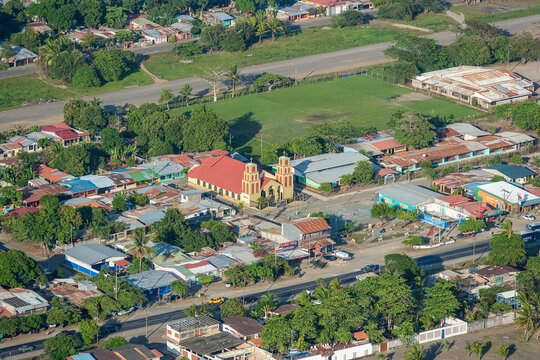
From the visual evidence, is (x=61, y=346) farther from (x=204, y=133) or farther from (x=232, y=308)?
(x=204, y=133)

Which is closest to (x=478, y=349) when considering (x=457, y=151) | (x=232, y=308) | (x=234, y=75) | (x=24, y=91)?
(x=232, y=308)

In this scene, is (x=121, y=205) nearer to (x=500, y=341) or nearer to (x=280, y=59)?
(x=500, y=341)

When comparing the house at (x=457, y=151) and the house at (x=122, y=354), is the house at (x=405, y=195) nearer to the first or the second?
the house at (x=457, y=151)

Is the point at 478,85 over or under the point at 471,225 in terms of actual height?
over

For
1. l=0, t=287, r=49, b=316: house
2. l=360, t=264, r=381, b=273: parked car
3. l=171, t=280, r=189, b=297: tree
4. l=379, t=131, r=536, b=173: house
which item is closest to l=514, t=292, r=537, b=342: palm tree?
l=360, t=264, r=381, b=273: parked car

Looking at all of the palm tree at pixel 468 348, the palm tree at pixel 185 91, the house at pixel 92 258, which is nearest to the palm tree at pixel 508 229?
the palm tree at pixel 468 348

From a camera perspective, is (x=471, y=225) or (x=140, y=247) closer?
(x=140, y=247)

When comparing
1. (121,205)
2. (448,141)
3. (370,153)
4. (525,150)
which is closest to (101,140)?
(121,205)

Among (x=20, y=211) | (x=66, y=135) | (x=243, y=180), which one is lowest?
(x=243, y=180)
